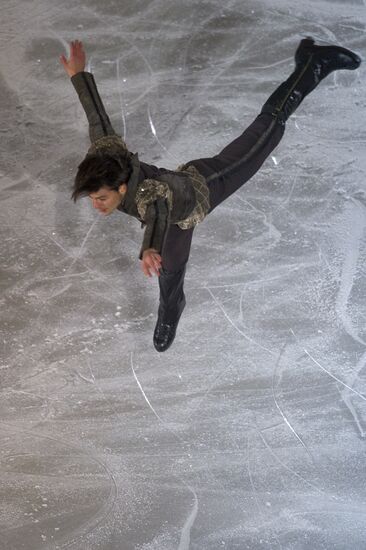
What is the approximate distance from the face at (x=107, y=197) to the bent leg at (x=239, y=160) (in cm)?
38

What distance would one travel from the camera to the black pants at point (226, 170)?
9.75 ft

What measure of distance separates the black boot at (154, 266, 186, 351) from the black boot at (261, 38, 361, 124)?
0.71 metres

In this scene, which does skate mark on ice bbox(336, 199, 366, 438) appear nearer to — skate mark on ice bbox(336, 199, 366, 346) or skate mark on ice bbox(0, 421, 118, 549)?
skate mark on ice bbox(336, 199, 366, 346)

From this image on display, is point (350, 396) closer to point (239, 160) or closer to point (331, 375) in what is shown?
→ point (331, 375)

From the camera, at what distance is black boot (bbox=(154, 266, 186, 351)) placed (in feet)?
10.3

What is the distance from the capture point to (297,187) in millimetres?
3822

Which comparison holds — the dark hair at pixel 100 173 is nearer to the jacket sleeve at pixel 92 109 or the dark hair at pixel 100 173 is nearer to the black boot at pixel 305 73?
the jacket sleeve at pixel 92 109

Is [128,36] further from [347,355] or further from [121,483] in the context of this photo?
[121,483]

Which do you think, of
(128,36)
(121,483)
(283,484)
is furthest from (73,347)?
(128,36)

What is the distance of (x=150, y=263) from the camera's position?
2.53 metres

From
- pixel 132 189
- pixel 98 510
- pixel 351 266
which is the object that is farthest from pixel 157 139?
pixel 98 510

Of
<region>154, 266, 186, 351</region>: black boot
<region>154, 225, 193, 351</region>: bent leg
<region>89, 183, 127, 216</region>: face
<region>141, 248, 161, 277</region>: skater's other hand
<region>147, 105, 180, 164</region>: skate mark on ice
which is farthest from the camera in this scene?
<region>147, 105, 180, 164</region>: skate mark on ice

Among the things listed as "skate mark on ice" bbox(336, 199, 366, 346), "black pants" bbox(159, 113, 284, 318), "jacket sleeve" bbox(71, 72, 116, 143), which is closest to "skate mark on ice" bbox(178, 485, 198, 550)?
"black pants" bbox(159, 113, 284, 318)

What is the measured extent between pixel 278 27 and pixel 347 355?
1.75m
